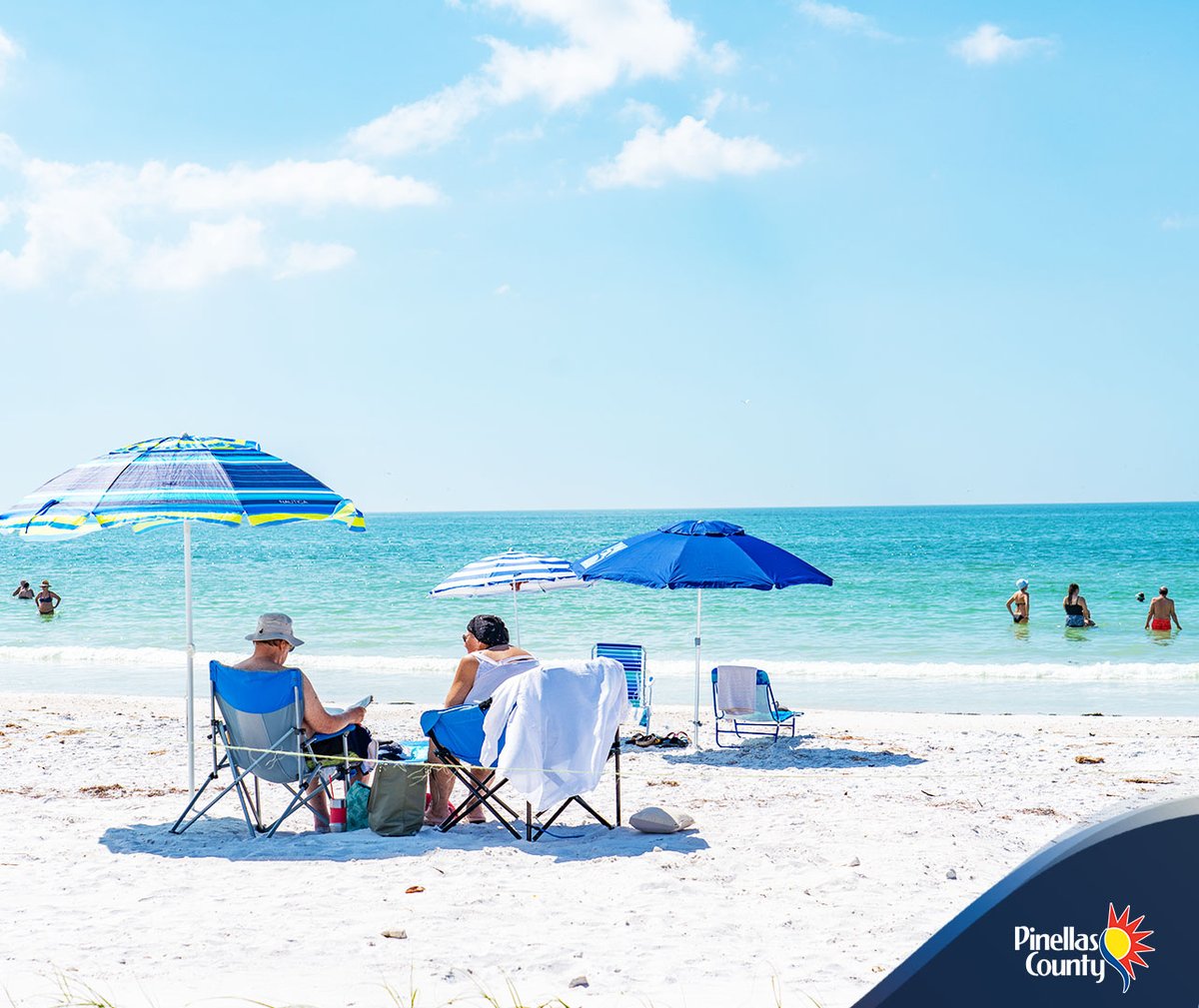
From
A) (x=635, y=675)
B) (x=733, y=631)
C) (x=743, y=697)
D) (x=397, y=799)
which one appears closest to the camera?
(x=397, y=799)

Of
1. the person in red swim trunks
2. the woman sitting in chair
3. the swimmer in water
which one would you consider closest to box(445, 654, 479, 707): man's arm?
the woman sitting in chair

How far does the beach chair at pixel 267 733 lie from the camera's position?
5.13 m

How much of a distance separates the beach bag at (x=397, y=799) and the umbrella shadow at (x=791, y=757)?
8.82 feet

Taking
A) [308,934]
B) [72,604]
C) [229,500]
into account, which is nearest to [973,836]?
[308,934]

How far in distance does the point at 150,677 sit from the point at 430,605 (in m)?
10.0

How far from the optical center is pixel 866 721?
9812 millimetres

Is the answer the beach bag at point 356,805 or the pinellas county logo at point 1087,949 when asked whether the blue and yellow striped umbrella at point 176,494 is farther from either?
the pinellas county logo at point 1087,949

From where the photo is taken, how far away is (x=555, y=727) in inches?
198

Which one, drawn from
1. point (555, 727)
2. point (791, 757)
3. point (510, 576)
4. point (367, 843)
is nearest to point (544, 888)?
point (555, 727)

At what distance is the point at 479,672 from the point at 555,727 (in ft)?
2.15

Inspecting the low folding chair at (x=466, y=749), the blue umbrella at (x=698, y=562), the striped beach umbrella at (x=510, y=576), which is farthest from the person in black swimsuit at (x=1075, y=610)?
the low folding chair at (x=466, y=749)

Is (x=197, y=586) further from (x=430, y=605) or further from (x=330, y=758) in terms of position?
(x=330, y=758)

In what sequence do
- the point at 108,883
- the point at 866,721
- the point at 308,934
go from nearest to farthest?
the point at 308,934 → the point at 108,883 → the point at 866,721

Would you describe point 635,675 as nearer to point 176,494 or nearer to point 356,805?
point 356,805
